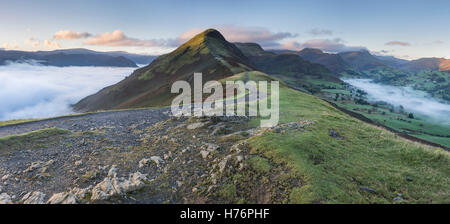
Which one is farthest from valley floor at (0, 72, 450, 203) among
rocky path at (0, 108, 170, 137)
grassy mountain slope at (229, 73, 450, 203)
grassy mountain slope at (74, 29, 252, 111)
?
grassy mountain slope at (74, 29, 252, 111)

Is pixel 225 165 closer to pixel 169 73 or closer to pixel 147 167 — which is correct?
pixel 147 167

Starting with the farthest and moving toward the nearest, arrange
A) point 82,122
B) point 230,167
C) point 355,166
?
point 82,122, point 230,167, point 355,166

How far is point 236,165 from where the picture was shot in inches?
513

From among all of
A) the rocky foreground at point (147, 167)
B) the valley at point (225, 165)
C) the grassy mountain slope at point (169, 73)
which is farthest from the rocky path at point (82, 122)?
the grassy mountain slope at point (169, 73)

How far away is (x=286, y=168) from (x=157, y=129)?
1591 cm

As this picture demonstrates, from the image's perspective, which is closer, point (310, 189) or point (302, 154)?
point (310, 189)

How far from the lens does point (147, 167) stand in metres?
14.8

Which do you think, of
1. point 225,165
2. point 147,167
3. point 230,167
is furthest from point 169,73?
point 230,167

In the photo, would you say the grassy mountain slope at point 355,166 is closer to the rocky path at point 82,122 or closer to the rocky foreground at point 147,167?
the rocky foreground at point 147,167

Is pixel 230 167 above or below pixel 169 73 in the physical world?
below

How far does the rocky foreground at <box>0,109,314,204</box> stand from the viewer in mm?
11336

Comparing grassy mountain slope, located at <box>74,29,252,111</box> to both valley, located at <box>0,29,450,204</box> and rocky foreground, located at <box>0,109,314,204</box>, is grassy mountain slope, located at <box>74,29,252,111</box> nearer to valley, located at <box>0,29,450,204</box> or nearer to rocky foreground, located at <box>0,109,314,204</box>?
A: rocky foreground, located at <box>0,109,314,204</box>
